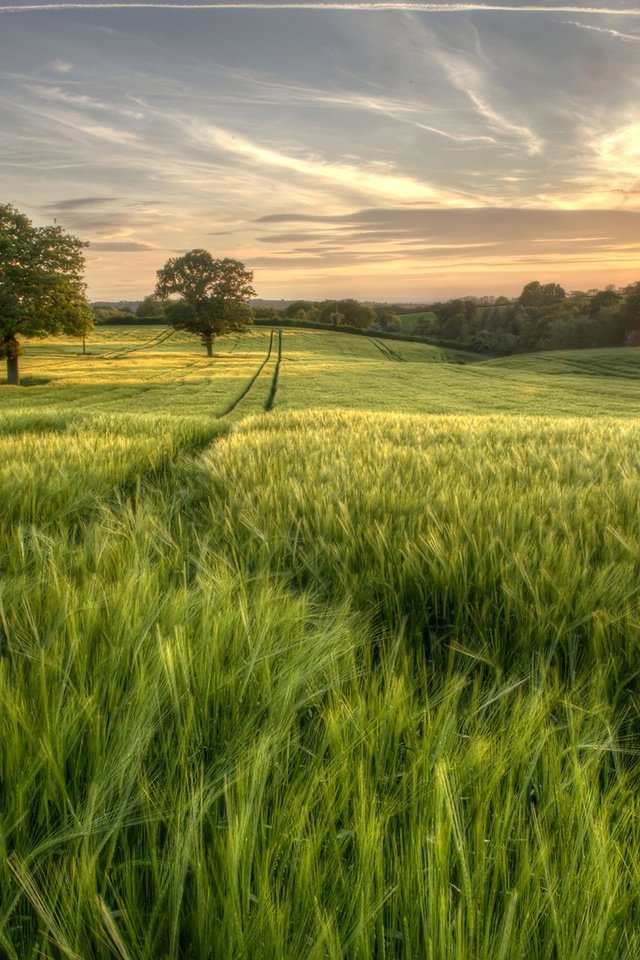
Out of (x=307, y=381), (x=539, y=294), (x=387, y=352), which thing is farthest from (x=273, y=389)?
(x=539, y=294)

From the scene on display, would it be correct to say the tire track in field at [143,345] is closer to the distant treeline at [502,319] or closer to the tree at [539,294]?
the distant treeline at [502,319]

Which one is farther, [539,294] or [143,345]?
[539,294]

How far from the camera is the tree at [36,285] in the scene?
3077 cm

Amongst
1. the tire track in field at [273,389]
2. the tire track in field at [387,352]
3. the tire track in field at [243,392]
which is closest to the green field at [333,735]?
the tire track in field at [273,389]

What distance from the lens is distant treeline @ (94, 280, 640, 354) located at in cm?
7412

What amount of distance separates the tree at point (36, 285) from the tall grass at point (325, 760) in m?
34.1

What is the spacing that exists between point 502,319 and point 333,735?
9732 centimetres

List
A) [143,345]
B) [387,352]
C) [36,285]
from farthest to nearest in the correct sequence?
[387,352]
[143,345]
[36,285]

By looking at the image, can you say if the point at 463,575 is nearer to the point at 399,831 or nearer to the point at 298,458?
the point at 399,831

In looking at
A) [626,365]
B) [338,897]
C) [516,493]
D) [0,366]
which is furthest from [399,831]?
[626,365]

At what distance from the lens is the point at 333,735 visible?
0.76m

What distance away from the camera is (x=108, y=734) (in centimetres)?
79

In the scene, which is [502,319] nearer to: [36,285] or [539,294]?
[539,294]

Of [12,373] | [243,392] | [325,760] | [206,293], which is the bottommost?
[325,760]
